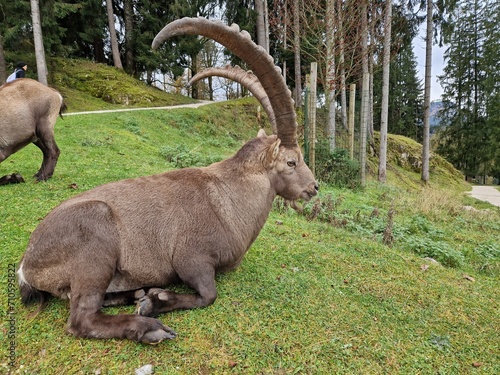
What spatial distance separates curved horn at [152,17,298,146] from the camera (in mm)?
2963

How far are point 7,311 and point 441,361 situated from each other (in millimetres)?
3863

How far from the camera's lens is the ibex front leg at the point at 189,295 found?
288cm

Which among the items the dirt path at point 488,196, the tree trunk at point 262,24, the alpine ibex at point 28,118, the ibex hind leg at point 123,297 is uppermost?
the tree trunk at point 262,24

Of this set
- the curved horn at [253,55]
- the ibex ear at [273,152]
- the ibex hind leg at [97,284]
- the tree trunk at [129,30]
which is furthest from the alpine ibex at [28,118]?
the tree trunk at [129,30]

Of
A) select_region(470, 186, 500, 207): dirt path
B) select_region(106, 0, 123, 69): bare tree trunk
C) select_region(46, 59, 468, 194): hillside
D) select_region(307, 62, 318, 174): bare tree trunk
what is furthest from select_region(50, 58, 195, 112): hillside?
select_region(470, 186, 500, 207): dirt path

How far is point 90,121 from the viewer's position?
13.7 m

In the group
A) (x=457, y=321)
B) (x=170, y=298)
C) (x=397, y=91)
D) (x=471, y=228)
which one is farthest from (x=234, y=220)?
(x=397, y=91)

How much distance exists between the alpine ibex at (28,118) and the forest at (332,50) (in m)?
9.16

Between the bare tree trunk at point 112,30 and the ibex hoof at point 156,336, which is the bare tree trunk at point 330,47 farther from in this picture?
the bare tree trunk at point 112,30

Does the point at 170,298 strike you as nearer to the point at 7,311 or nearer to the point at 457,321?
the point at 7,311

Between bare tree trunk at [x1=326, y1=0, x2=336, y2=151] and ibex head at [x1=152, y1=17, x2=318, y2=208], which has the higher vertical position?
bare tree trunk at [x1=326, y1=0, x2=336, y2=151]

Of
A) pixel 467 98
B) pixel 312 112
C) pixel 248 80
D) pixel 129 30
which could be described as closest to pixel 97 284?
pixel 248 80

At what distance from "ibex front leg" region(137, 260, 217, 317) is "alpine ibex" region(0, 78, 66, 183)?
200 inches

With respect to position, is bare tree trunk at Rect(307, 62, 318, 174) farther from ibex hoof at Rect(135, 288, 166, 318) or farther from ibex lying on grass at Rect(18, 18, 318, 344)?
ibex hoof at Rect(135, 288, 166, 318)
